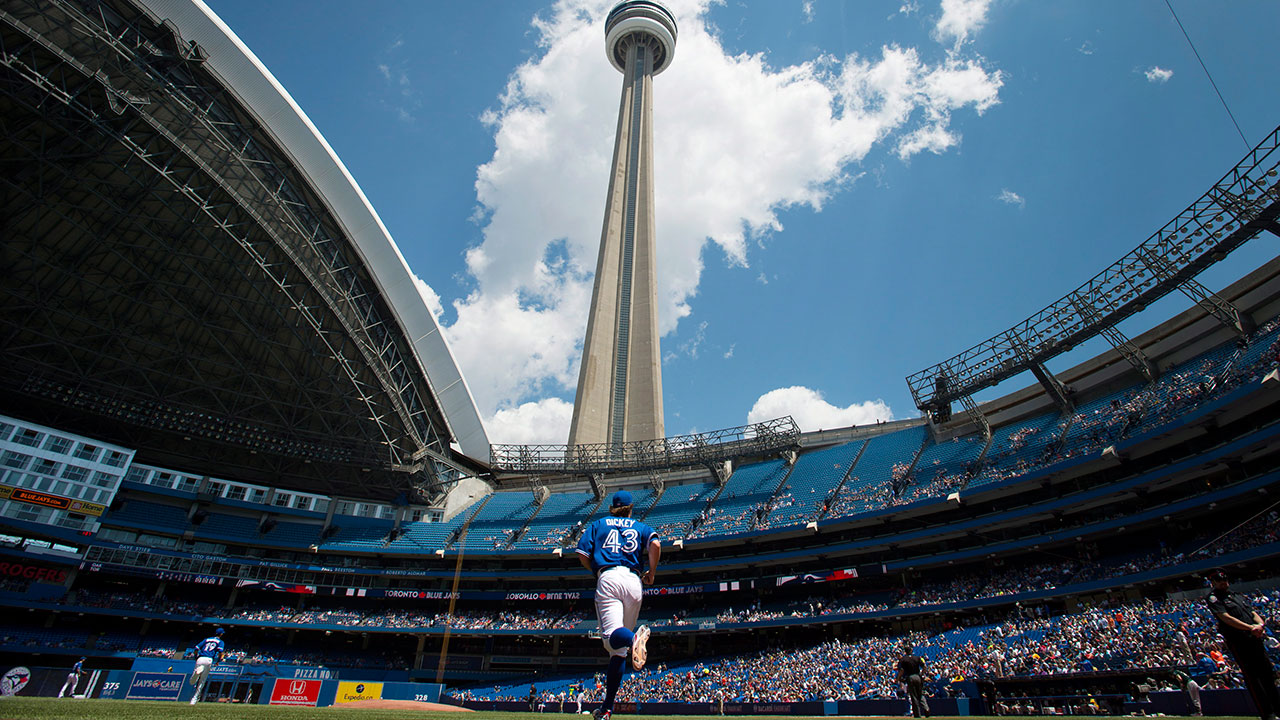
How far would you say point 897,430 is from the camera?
4931 cm

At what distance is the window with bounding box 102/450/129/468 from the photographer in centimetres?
4410

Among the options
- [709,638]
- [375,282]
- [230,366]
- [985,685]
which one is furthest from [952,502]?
[230,366]

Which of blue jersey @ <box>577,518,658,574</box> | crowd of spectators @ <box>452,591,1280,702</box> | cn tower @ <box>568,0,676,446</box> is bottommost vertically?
blue jersey @ <box>577,518,658,574</box>

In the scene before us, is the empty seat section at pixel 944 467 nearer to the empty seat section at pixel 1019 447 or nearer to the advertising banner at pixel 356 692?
the empty seat section at pixel 1019 447

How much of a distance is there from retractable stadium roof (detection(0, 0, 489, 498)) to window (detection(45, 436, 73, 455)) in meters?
2.29

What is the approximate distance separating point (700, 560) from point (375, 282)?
27481 mm

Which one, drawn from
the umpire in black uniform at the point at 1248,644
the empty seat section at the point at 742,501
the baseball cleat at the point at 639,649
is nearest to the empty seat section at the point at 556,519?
the empty seat section at the point at 742,501

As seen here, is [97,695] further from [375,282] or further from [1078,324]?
[1078,324]

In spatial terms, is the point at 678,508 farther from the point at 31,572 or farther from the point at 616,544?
the point at 616,544

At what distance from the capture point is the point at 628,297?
3012 inches

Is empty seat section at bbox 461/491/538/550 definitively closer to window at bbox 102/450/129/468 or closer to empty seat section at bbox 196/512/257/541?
empty seat section at bbox 196/512/257/541

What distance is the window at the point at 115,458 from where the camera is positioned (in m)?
44.1

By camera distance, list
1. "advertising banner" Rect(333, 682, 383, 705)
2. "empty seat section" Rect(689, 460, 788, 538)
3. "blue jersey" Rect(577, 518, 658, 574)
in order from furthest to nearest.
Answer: "empty seat section" Rect(689, 460, 788, 538), "advertising banner" Rect(333, 682, 383, 705), "blue jersey" Rect(577, 518, 658, 574)

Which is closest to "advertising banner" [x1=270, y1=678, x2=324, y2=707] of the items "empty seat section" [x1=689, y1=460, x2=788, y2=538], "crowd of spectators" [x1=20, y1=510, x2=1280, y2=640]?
"crowd of spectators" [x1=20, y1=510, x2=1280, y2=640]
